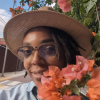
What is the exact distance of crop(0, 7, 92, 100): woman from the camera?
0.58 metres

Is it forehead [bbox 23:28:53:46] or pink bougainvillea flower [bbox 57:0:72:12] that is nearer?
forehead [bbox 23:28:53:46]

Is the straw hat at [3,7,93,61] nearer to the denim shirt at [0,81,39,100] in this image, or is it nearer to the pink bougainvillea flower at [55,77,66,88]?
the pink bougainvillea flower at [55,77,66,88]

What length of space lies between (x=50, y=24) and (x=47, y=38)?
127mm

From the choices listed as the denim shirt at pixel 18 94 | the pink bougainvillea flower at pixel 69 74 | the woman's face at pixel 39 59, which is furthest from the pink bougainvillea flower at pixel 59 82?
the denim shirt at pixel 18 94

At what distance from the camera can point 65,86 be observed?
320 mm

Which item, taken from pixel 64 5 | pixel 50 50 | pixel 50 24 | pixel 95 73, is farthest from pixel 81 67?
pixel 64 5

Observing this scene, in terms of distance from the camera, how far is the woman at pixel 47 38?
577mm

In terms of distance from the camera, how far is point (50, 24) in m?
0.67

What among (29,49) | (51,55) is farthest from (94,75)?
(29,49)

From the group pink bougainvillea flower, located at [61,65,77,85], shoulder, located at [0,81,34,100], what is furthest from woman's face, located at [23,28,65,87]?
shoulder, located at [0,81,34,100]

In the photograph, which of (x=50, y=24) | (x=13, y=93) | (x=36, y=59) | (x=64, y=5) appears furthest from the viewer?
(x=13, y=93)

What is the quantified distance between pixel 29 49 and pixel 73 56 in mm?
312

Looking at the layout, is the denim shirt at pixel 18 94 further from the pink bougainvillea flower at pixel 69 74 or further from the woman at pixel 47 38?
the pink bougainvillea flower at pixel 69 74

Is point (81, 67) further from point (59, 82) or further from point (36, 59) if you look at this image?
point (36, 59)
